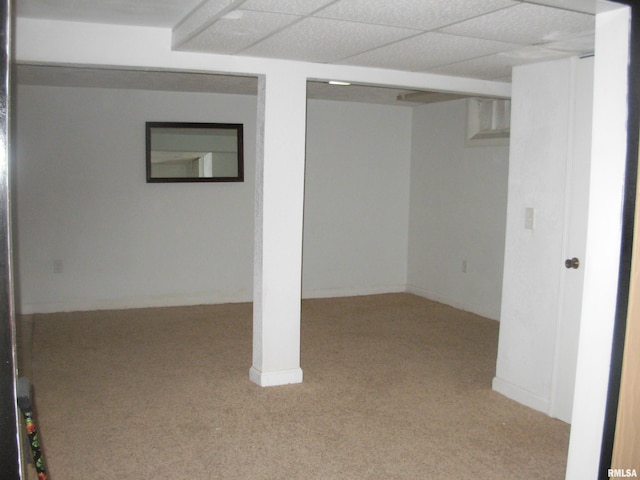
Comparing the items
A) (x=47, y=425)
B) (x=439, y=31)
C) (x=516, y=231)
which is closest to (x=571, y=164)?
(x=516, y=231)

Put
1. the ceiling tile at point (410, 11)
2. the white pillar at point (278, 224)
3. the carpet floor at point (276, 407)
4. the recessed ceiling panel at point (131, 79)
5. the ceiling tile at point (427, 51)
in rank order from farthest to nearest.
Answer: the recessed ceiling panel at point (131, 79)
the white pillar at point (278, 224)
the ceiling tile at point (427, 51)
the carpet floor at point (276, 407)
the ceiling tile at point (410, 11)

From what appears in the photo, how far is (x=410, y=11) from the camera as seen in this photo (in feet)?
8.07

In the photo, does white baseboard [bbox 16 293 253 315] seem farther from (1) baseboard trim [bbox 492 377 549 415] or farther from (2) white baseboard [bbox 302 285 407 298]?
(1) baseboard trim [bbox 492 377 549 415]

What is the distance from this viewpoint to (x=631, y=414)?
5.92 feet

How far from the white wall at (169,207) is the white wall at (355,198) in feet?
0.04

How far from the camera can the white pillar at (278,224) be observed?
380 cm

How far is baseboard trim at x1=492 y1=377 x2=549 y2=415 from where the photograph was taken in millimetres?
3592

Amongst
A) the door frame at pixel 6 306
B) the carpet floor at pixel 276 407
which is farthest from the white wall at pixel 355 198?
the door frame at pixel 6 306

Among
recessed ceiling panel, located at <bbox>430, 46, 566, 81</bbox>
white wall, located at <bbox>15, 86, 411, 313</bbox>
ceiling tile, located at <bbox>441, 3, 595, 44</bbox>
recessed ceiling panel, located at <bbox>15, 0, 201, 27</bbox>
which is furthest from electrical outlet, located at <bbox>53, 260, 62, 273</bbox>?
ceiling tile, located at <bbox>441, 3, 595, 44</bbox>

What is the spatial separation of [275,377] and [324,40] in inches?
82.2

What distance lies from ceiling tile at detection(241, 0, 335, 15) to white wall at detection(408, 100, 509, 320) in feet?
11.7

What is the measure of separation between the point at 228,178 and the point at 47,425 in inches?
136

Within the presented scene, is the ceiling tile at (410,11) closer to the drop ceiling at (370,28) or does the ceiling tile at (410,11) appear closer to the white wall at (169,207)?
the drop ceiling at (370,28)

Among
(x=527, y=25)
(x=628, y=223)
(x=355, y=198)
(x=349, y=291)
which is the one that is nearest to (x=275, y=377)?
(x=527, y=25)
